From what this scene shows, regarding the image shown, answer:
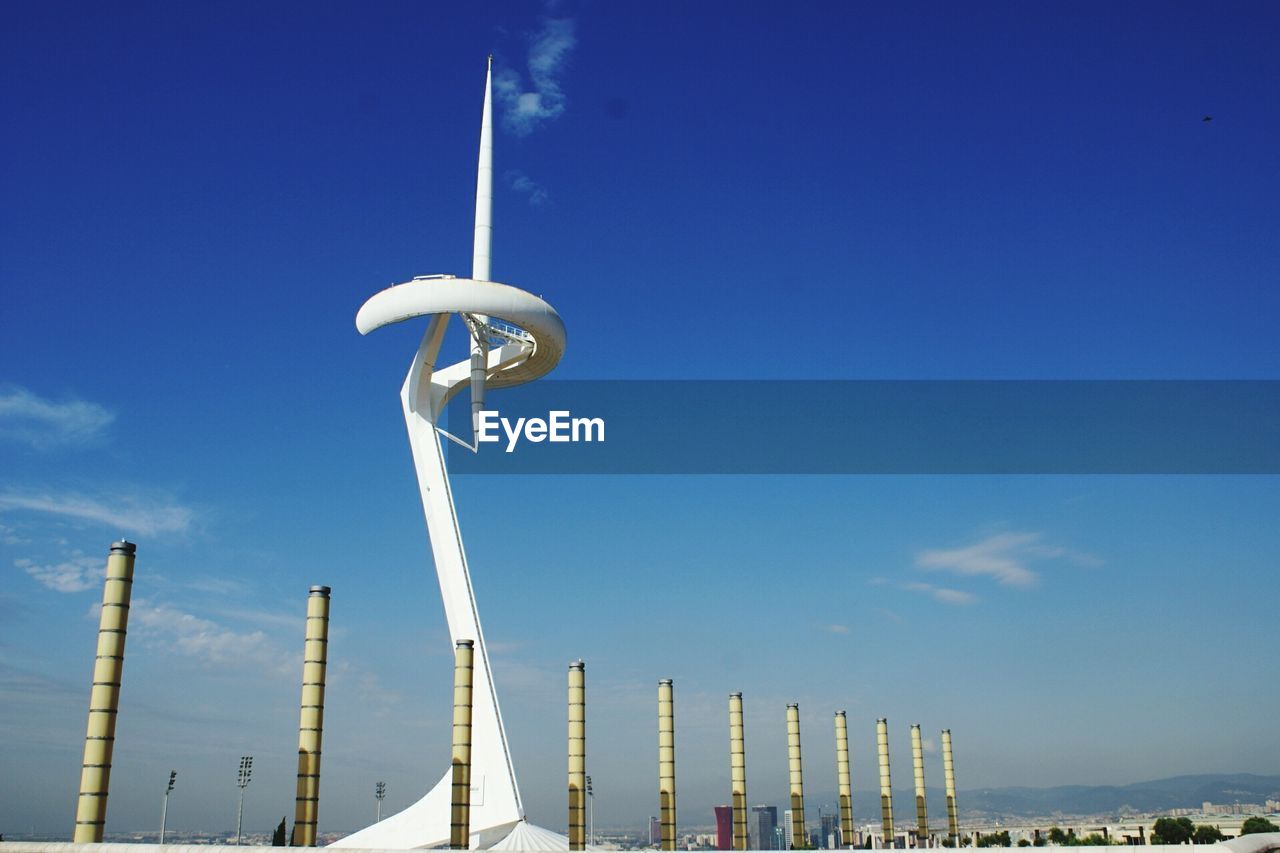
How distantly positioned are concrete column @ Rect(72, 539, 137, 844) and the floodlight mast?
13826 millimetres

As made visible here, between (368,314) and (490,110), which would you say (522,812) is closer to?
(368,314)

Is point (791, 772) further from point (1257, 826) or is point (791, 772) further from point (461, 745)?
point (1257, 826)

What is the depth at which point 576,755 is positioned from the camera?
32.1 m

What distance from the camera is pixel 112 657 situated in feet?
75.8

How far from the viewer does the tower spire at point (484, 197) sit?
133 feet

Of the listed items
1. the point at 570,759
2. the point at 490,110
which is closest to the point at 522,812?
the point at 570,759

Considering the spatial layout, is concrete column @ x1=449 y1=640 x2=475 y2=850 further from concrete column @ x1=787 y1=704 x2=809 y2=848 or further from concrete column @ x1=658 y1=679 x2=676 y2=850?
concrete column @ x1=787 y1=704 x2=809 y2=848

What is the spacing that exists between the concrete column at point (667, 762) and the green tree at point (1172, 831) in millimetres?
33861

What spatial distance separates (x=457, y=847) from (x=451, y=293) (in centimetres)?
1756

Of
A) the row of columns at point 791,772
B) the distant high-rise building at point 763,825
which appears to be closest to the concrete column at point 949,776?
the row of columns at point 791,772

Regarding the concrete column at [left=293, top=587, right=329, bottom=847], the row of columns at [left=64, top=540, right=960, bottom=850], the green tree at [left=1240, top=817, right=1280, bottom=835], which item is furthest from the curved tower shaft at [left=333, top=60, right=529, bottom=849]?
the green tree at [left=1240, top=817, right=1280, bottom=835]

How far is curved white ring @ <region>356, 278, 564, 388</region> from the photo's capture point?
37594 millimetres

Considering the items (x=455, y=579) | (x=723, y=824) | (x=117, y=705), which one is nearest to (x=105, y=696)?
(x=117, y=705)

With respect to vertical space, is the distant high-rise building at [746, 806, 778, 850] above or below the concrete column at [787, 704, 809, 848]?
below
